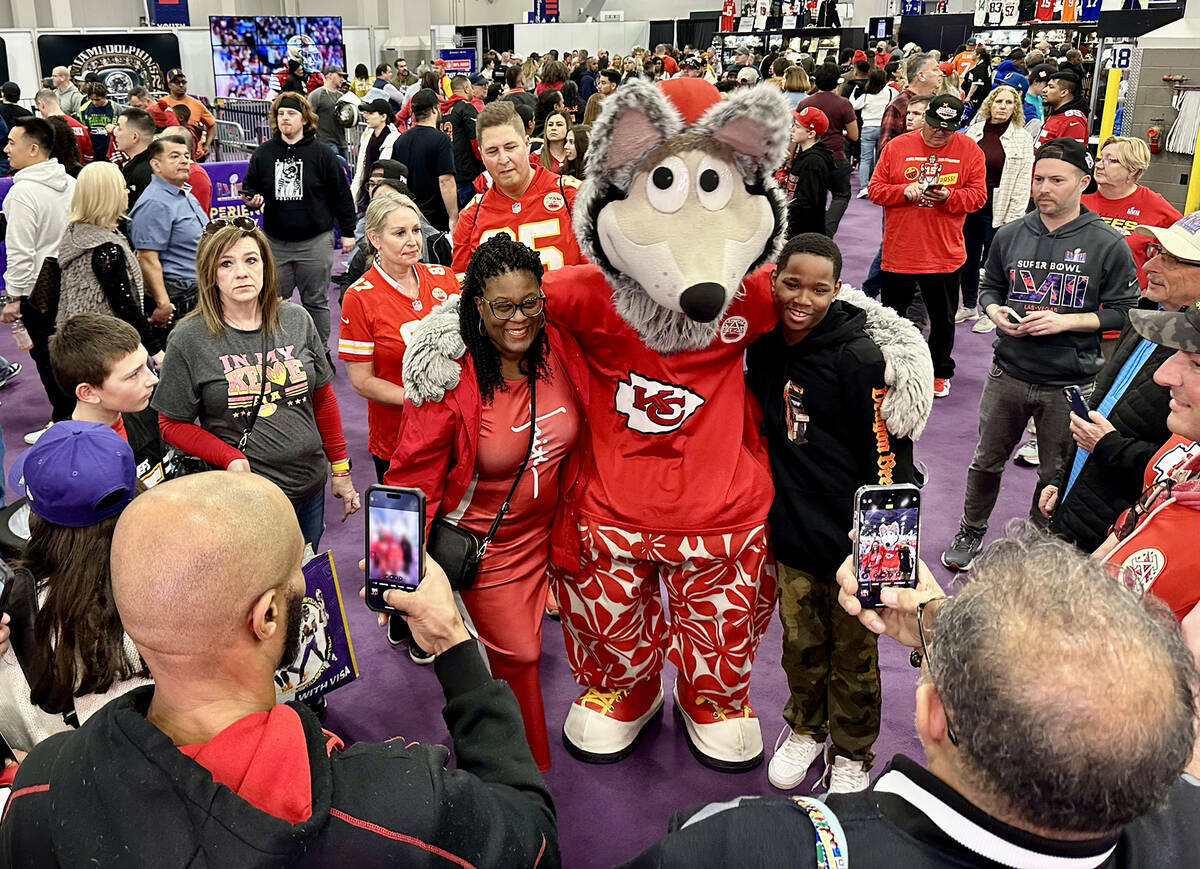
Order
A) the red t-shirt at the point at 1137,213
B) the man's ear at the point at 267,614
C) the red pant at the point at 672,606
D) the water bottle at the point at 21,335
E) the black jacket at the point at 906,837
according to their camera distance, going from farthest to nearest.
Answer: the water bottle at the point at 21,335
the red t-shirt at the point at 1137,213
the red pant at the point at 672,606
the man's ear at the point at 267,614
the black jacket at the point at 906,837

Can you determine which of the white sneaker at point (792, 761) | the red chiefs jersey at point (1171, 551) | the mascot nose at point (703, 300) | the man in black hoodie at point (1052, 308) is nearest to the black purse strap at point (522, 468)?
the mascot nose at point (703, 300)

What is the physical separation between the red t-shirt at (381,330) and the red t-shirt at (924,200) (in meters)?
3.05

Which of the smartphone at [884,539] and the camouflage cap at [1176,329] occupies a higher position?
the camouflage cap at [1176,329]

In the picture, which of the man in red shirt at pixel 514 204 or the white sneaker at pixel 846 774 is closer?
the white sneaker at pixel 846 774

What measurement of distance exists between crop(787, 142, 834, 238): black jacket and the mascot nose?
4.29 meters

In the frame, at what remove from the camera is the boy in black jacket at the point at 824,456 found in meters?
2.42

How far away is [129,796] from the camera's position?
1.15m

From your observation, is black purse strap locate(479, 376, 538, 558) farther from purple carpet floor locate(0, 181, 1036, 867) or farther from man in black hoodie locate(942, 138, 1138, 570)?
man in black hoodie locate(942, 138, 1138, 570)

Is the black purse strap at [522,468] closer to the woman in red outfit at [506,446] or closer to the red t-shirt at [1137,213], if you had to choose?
the woman in red outfit at [506,446]

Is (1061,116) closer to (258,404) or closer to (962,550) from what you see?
(962,550)

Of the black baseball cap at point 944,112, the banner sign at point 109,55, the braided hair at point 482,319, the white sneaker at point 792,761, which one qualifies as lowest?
the white sneaker at point 792,761

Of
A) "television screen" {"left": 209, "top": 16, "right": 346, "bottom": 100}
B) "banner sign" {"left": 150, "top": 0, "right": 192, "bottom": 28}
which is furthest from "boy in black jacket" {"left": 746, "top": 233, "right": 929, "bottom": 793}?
"banner sign" {"left": 150, "top": 0, "right": 192, "bottom": 28}

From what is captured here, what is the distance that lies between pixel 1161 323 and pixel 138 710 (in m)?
2.06

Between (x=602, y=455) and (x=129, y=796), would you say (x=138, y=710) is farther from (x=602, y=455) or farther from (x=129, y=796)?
(x=602, y=455)
